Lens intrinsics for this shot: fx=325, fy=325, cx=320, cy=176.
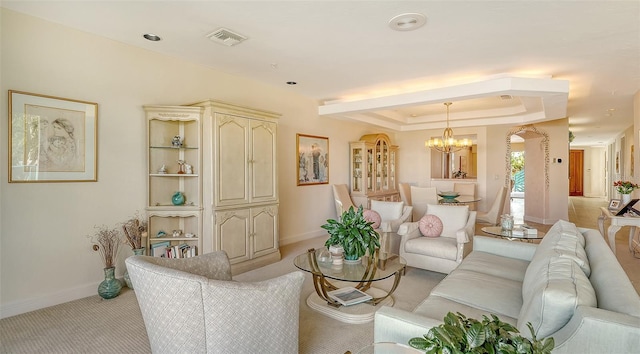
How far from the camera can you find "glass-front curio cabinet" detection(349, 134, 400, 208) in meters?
6.86

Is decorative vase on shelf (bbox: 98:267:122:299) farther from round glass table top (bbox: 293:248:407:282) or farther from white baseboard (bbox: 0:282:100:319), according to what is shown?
round glass table top (bbox: 293:248:407:282)

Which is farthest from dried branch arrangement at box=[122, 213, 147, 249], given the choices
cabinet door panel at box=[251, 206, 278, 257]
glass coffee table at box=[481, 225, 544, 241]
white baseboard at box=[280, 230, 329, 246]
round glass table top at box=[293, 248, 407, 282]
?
glass coffee table at box=[481, 225, 544, 241]

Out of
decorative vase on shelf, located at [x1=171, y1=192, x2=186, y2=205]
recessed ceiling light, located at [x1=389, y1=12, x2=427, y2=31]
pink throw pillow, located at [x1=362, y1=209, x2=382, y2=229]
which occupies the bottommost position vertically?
pink throw pillow, located at [x1=362, y1=209, x2=382, y2=229]

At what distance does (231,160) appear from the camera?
394cm

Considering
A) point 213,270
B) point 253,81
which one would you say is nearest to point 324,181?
point 253,81

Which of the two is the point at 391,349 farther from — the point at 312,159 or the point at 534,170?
the point at 534,170

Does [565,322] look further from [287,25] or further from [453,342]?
[287,25]

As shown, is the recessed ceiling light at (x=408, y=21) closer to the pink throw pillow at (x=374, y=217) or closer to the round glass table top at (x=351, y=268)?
the round glass table top at (x=351, y=268)

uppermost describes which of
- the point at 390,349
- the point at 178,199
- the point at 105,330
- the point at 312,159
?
the point at 312,159

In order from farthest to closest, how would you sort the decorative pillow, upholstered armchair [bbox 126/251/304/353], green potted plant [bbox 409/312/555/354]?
the decorative pillow, upholstered armchair [bbox 126/251/304/353], green potted plant [bbox 409/312/555/354]

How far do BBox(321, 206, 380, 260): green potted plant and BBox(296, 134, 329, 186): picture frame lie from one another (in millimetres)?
2882

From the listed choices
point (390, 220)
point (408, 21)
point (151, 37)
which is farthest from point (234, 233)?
point (408, 21)

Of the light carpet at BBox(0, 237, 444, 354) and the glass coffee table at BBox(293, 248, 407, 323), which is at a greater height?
the glass coffee table at BBox(293, 248, 407, 323)

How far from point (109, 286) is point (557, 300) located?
3563 mm
